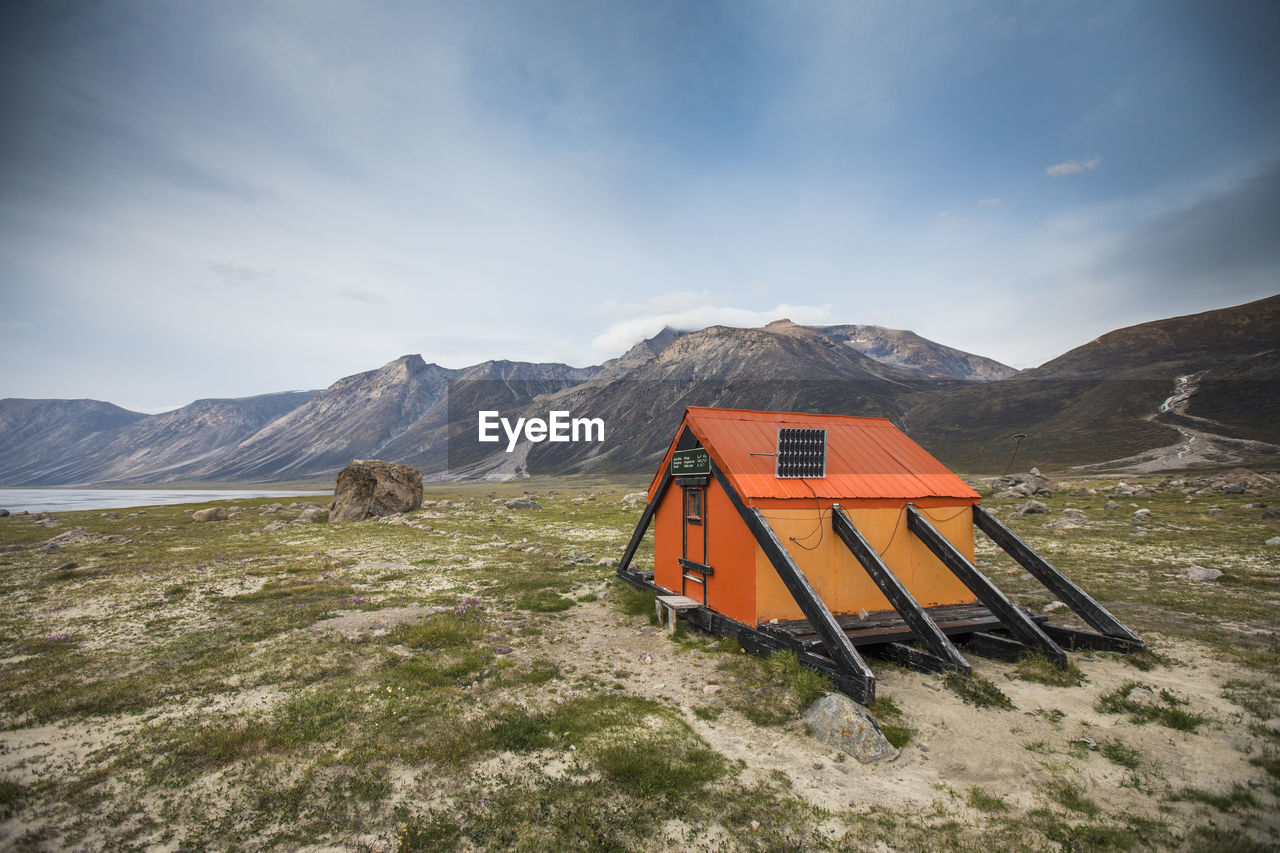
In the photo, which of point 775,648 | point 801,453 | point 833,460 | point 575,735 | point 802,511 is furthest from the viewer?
point 833,460

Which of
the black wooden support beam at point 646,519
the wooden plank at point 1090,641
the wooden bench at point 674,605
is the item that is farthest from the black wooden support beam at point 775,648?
the wooden plank at point 1090,641

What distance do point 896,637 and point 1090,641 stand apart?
4.44 m

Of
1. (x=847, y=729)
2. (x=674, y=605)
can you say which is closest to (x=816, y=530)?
(x=674, y=605)

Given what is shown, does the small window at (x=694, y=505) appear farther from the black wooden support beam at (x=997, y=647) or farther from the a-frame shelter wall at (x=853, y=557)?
the black wooden support beam at (x=997, y=647)

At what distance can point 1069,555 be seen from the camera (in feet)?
79.8

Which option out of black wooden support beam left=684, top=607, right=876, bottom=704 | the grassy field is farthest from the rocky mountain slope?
black wooden support beam left=684, top=607, right=876, bottom=704

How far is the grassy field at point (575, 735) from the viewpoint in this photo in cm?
→ 677

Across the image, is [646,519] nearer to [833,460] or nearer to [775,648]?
[833,460]

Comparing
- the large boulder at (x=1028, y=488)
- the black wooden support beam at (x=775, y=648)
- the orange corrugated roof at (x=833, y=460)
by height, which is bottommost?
the large boulder at (x=1028, y=488)

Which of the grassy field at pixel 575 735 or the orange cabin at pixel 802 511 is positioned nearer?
the grassy field at pixel 575 735

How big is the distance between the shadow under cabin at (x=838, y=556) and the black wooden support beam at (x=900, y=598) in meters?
0.03

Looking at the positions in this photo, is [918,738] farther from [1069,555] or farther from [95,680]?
[1069,555]

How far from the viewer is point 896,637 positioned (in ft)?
39.6

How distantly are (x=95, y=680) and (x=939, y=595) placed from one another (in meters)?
20.0
